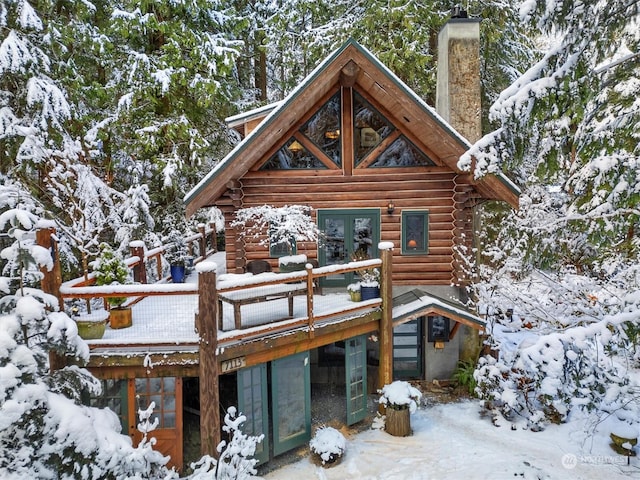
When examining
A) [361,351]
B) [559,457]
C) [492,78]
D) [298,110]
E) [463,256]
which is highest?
[492,78]

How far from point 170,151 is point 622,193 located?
1407 centimetres

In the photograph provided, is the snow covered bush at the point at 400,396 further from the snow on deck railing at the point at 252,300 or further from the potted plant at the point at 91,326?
the potted plant at the point at 91,326

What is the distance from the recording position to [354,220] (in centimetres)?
1077

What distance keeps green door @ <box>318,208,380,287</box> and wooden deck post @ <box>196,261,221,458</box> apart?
179 inches

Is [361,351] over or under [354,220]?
under

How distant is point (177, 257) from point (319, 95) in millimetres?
6458

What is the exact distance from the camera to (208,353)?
6570 mm

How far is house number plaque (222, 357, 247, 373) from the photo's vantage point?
695 centimetres

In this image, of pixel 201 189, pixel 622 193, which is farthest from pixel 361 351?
pixel 622 193

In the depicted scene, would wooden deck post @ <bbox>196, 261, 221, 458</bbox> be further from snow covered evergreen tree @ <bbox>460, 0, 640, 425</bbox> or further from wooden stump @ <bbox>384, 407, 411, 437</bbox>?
snow covered evergreen tree @ <bbox>460, 0, 640, 425</bbox>

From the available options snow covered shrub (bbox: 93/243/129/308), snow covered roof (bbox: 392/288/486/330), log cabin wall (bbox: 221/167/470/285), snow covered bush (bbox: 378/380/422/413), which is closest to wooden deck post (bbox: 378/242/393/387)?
snow covered roof (bbox: 392/288/486/330)

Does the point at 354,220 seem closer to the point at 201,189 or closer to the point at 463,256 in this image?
the point at 463,256

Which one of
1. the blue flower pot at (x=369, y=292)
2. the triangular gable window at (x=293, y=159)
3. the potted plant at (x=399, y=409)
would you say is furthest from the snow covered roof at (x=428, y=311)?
the triangular gable window at (x=293, y=159)

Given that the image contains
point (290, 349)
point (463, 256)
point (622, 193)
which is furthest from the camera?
point (463, 256)
